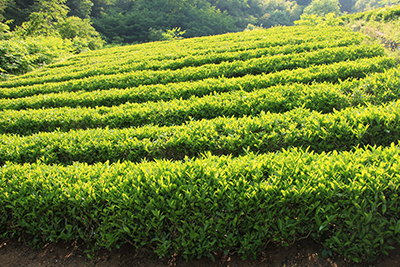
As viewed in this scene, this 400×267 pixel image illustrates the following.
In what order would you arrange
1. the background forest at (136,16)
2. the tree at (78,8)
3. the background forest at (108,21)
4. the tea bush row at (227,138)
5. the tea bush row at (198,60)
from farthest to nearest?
the tree at (78,8)
the background forest at (136,16)
the background forest at (108,21)
the tea bush row at (198,60)
the tea bush row at (227,138)

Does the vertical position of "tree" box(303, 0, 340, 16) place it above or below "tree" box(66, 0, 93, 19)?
above

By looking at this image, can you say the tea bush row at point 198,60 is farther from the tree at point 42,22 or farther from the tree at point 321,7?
the tree at point 321,7

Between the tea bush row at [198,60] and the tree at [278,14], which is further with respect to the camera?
the tree at [278,14]

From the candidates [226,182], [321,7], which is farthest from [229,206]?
[321,7]

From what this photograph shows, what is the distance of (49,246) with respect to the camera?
10.2 ft

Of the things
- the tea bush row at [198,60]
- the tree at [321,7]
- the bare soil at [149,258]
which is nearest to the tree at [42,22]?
the tea bush row at [198,60]

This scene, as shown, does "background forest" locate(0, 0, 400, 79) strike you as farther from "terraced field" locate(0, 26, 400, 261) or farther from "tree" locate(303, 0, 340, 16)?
Answer: "terraced field" locate(0, 26, 400, 261)

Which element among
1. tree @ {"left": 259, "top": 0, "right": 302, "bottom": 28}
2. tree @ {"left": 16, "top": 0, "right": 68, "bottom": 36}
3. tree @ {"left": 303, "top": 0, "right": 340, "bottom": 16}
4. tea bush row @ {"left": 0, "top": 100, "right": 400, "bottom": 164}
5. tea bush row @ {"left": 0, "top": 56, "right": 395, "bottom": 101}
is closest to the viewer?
tea bush row @ {"left": 0, "top": 100, "right": 400, "bottom": 164}

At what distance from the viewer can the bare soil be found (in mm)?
2418

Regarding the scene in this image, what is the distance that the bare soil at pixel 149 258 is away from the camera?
2.42m

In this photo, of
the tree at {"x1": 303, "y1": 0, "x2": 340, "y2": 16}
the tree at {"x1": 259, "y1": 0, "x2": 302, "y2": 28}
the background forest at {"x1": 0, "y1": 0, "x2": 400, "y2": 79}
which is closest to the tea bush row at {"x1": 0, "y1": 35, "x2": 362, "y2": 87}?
the background forest at {"x1": 0, "y1": 0, "x2": 400, "y2": 79}

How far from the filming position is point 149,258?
8.96ft

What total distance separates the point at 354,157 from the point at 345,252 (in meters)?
1.18

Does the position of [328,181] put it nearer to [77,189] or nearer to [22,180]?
[77,189]
